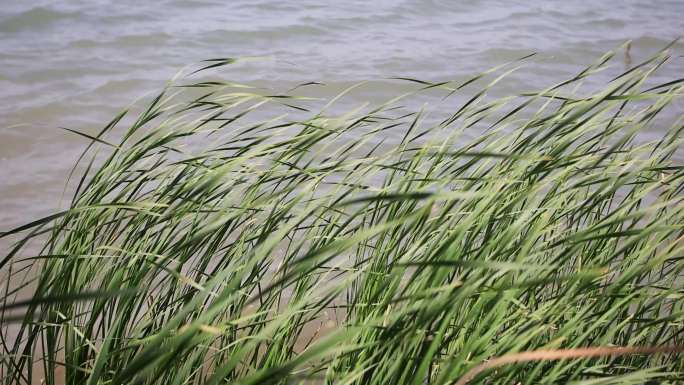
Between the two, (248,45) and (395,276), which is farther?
(248,45)

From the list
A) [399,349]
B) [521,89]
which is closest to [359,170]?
[399,349]

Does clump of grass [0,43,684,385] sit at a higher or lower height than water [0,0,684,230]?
higher

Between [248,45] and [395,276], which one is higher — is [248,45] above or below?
below

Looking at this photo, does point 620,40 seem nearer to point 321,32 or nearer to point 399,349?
point 321,32

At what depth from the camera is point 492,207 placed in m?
1.55

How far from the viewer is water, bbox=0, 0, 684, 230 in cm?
485

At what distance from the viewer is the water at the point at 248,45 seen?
485cm

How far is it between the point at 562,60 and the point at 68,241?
5710 millimetres

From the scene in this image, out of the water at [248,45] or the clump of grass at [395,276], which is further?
the water at [248,45]

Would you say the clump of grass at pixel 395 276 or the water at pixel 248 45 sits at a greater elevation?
the clump of grass at pixel 395 276

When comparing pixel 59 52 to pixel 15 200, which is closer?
pixel 15 200

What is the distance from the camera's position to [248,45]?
6438mm

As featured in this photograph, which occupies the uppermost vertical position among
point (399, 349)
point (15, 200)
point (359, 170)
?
point (359, 170)

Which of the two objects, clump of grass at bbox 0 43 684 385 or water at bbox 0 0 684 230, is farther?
water at bbox 0 0 684 230
